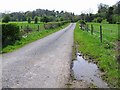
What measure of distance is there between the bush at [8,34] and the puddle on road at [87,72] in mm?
7738

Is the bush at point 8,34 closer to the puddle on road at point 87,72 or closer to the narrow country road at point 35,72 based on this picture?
the narrow country road at point 35,72

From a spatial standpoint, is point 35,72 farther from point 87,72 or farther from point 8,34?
point 8,34

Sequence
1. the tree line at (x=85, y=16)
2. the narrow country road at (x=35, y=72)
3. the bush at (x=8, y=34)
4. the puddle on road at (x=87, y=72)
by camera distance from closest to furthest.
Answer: the narrow country road at (x=35, y=72)
the puddle on road at (x=87, y=72)
the bush at (x=8, y=34)
the tree line at (x=85, y=16)

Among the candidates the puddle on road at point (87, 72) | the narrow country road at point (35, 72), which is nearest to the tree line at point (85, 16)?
the narrow country road at point (35, 72)

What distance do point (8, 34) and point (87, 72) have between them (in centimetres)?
1053

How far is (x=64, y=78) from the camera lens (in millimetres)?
8742

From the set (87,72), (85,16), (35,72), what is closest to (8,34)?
(35,72)

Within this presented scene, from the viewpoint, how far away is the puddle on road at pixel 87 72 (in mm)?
8383

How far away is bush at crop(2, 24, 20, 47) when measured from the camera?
1845cm

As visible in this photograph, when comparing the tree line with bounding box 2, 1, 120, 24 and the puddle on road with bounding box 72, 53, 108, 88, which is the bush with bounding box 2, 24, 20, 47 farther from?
the tree line with bounding box 2, 1, 120, 24

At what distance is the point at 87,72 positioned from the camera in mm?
10016

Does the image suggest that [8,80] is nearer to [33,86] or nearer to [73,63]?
[33,86]

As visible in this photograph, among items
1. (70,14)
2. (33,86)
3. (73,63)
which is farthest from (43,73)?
(70,14)

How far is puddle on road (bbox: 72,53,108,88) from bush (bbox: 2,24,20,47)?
7738mm
